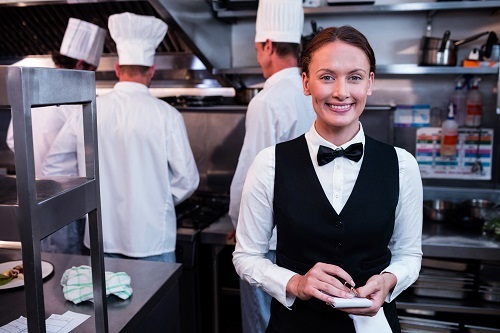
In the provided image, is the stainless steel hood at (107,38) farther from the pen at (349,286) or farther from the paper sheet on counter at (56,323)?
the pen at (349,286)

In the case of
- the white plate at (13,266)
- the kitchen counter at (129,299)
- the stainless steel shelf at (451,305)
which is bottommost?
the stainless steel shelf at (451,305)

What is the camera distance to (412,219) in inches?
61.9

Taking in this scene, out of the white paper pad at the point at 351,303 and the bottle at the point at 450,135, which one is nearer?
the white paper pad at the point at 351,303

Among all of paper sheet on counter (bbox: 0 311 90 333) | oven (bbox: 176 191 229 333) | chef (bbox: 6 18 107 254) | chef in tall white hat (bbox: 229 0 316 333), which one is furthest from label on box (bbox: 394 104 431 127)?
paper sheet on counter (bbox: 0 311 90 333)

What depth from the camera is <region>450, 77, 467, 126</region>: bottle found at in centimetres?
350

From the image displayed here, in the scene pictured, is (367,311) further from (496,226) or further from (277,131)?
(496,226)

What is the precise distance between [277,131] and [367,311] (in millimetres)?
1400

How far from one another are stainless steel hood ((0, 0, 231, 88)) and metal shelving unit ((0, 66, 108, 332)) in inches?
82.0

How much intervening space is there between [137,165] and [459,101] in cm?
223

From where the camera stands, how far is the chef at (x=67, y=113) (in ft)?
10.3

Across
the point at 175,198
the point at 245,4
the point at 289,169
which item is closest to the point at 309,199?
the point at 289,169

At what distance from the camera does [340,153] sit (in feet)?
4.99

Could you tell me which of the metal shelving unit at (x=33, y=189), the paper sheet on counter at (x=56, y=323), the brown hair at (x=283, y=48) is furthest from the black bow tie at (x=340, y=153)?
the brown hair at (x=283, y=48)

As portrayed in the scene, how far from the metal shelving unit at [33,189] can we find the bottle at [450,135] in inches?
112
